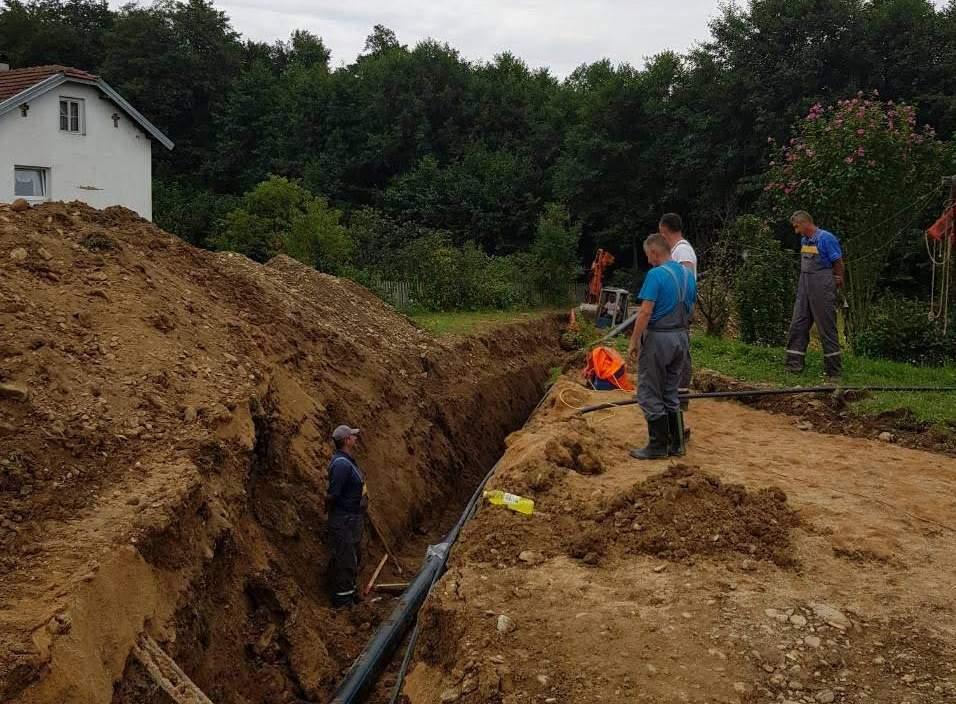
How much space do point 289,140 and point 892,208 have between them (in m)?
32.0

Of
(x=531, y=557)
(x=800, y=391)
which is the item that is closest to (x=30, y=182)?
(x=800, y=391)

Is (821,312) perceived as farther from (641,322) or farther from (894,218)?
(894,218)

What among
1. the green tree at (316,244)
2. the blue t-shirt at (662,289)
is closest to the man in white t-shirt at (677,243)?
the blue t-shirt at (662,289)

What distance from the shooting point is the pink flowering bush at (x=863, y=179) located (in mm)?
12617

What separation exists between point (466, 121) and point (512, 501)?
3373cm

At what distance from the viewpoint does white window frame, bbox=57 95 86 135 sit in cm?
2516

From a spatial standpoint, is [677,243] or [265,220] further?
[265,220]

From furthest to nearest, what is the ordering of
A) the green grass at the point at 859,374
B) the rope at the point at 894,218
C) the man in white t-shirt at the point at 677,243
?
the rope at the point at 894,218 → the green grass at the point at 859,374 → the man in white t-shirt at the point at 677,243

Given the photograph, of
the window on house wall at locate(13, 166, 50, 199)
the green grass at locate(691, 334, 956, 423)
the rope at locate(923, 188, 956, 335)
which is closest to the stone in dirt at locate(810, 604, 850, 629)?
the green grass at locate(691, 334, 956, 423)

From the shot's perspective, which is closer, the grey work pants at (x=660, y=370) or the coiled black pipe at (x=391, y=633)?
the coiled black pipe at (x=391, y=633)

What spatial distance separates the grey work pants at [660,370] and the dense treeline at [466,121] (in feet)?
37.6

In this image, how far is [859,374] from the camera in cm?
1047

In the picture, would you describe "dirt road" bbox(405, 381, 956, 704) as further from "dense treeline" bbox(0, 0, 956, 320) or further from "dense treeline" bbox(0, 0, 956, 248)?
"dense treeline" bbox(0, 0, 956, 248)

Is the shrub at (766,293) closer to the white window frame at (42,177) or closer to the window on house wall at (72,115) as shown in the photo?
the white window frame at (42,177)
